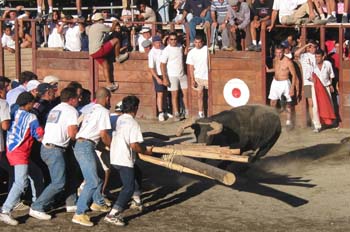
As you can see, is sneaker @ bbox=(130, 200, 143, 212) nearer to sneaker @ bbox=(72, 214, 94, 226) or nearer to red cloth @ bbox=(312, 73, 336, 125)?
sneaker @ bbox=(72, 214, 94, 226)

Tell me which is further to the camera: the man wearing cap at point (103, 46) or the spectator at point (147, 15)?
the spectator at point (147, 15)

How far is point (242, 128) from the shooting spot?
1364 cm

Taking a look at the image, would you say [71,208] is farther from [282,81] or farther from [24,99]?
[282,81]

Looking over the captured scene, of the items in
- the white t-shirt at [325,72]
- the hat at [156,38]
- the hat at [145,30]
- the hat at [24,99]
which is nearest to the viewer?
the hat at [24,99]

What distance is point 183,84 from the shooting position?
66.3 feet

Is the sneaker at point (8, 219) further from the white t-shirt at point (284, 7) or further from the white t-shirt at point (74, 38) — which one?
the white t-shirt at point (74, 38)

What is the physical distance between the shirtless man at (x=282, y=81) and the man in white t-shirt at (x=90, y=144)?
7922 millimetres

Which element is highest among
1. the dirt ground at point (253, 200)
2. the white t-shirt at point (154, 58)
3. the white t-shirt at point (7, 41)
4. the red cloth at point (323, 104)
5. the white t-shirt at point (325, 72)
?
the white t-shirt at point (7, 41)

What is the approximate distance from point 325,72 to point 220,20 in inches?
115

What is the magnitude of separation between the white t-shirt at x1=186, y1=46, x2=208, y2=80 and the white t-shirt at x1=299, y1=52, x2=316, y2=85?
2166mm

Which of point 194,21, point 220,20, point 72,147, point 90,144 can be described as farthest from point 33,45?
point 90,144

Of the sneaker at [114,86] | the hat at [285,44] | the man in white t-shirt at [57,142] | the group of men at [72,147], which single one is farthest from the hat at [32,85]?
the sneaker at [114,86]

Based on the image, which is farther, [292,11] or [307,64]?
[292,11]

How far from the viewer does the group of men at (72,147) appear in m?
11.0
